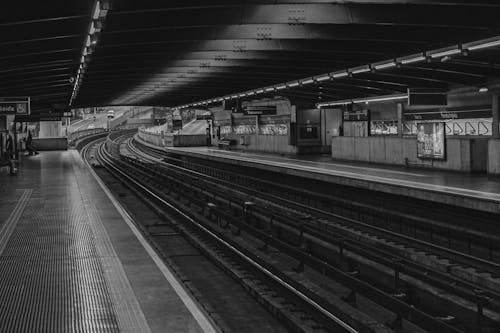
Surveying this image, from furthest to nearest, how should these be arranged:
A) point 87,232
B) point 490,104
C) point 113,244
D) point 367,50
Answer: point 490,104 < point 367,50 < point 87,232 < point 113,244

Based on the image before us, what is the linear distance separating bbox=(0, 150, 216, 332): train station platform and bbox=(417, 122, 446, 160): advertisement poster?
10.7 metres

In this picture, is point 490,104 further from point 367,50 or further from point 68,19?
point 68,19

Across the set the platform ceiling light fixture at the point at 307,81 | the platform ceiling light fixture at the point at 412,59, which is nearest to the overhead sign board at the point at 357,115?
the platform ceiling light fixture at the point at 307,81

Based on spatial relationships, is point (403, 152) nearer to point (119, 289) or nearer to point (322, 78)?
point (322, 78)

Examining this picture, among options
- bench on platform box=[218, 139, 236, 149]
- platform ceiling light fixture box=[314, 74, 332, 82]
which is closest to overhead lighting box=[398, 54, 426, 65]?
platform ceiling light fixture box=[314, 74, 332, 82]

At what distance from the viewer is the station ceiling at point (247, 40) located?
12.5 m

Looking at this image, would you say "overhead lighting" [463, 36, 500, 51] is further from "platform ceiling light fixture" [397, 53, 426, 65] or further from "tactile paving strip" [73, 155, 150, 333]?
"tactile paving strip" [73, 155, 150, 333]

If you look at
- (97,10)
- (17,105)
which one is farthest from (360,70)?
(17,105)

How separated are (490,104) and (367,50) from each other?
316 inches

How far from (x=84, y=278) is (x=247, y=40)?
36.4 feet

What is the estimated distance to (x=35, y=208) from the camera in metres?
16.6

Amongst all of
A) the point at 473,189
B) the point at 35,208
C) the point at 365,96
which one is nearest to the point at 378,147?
the point at 365,96

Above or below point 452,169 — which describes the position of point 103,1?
above

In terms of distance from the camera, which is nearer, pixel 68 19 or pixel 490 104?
pixel 68 19
